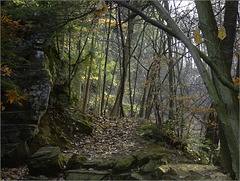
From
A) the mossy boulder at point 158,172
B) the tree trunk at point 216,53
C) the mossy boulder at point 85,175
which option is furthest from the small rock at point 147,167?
the tree trunk at point 216,53

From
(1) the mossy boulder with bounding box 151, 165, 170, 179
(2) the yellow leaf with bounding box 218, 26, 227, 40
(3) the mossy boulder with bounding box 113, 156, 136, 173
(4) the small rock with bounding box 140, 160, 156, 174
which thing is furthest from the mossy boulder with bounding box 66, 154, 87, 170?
(2) the yellow leaf with bounding box 218, 26, 227, 40

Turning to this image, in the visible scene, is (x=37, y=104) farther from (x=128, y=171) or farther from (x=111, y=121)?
(x=111, y=121)

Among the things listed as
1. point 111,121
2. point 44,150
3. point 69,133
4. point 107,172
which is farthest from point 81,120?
point 107,172

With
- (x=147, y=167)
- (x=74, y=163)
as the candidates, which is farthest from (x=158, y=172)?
(x=74, y=163)

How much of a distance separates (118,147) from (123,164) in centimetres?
185

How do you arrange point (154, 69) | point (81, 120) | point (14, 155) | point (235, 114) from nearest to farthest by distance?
point (235, 114) < point (14, 155) < point (81, 120) < point (154, 69)

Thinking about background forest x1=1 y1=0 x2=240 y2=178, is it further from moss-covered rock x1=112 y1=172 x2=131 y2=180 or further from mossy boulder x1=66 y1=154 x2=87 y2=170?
moss-covered rock x1=112 y1=172 x2=131 y2=180

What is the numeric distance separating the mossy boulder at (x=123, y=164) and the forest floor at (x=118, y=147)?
2.76ft

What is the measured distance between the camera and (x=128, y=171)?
4.29 m

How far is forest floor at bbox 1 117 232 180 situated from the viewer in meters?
4.20

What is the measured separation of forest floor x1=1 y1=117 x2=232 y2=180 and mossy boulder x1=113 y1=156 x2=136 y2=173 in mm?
841

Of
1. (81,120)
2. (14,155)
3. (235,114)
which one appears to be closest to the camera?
(235,114)

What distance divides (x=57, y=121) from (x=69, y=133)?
0.54 m

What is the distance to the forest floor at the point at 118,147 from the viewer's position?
4199mm
